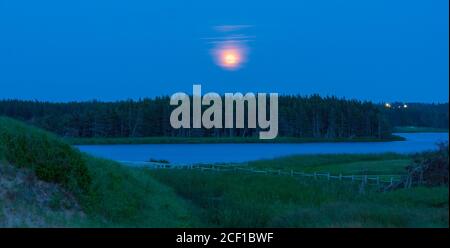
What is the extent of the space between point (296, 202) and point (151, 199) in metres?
7.85

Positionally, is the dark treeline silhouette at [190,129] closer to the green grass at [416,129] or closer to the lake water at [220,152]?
A: the lake water at [220,152]

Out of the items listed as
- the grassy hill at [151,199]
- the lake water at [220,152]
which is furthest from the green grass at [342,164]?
the grassy hill at [151,199]

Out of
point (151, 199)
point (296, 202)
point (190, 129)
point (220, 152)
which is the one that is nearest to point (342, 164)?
point (296, 202)

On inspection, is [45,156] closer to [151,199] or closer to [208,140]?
[151,199]

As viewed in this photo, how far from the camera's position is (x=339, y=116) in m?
149

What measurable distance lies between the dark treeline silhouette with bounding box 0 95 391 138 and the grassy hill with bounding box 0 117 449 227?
106095 millimetres

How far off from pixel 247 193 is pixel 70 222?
1448cm

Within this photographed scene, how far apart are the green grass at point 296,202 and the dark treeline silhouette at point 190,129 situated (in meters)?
102

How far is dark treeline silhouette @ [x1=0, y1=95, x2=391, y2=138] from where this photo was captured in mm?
145125

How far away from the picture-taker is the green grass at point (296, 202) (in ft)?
82.2

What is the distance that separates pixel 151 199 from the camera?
3169 centimetres

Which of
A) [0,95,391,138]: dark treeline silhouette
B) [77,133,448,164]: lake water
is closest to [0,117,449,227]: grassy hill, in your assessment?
[77,133,448,164]: lake water
